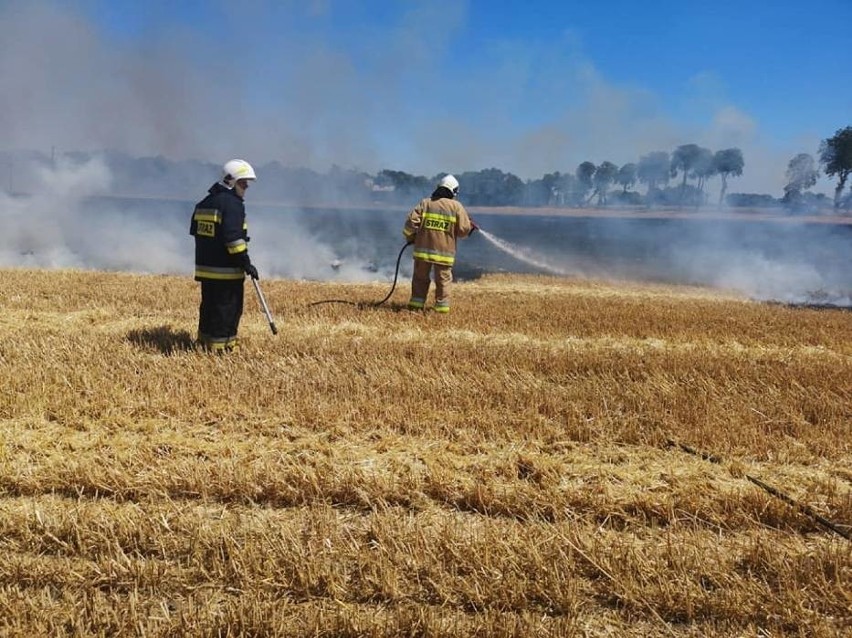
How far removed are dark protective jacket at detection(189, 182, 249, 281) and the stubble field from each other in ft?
2.73

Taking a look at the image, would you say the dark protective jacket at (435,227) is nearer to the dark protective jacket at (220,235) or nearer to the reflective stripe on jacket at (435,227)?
the reflective stripe on jacket at (435,227)

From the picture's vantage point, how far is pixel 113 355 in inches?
222

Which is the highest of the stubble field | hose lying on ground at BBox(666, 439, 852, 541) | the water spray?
the water spray

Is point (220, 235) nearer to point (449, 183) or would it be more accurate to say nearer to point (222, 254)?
point (222, 254)

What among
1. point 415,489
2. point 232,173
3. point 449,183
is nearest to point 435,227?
point 449,183

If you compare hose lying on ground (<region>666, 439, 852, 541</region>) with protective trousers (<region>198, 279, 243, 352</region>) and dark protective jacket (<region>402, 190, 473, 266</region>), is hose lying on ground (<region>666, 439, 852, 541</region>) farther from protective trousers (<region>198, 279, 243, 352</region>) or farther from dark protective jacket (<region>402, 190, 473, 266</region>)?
dark protective jacket (<region>402, 190, 473, 266</region>)

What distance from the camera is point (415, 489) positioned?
10.8 feet

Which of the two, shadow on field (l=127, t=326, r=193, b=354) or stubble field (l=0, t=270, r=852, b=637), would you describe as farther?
shadow on field (l=127, t=326, r=193, b=354)

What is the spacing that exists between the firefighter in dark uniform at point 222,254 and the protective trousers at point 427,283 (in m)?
3.32

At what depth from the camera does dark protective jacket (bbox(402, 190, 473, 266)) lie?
28.7 ft

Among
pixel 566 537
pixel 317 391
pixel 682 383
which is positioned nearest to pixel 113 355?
pixel 317 391

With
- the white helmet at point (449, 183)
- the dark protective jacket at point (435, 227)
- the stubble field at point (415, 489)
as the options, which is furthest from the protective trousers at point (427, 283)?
the stubble field at point (415, 489)

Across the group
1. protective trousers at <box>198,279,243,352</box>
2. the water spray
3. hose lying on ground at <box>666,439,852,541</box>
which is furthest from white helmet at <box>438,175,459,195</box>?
hose lying on ground at <box>666,439,852,541</box>

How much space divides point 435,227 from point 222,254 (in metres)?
3.57
